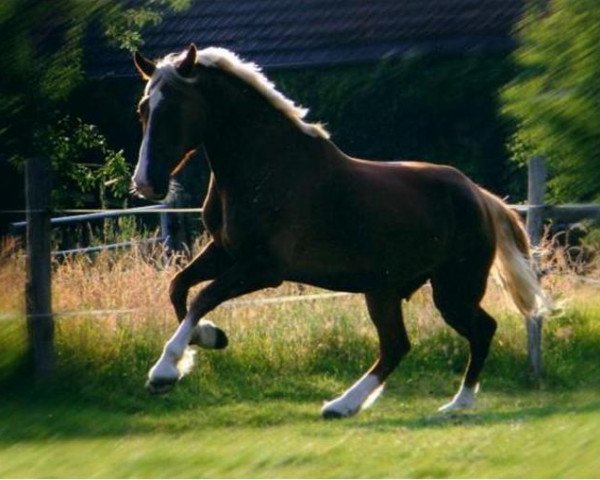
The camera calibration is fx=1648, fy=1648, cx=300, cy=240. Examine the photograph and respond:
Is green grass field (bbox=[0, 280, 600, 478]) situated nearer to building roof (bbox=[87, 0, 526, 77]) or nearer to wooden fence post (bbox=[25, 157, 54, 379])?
wooden fence post (bbox=[25, 157, 54, 379])

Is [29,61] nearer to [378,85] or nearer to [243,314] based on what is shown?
[243,314]

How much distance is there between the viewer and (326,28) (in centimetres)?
2097

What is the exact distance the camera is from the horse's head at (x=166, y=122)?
9969mm

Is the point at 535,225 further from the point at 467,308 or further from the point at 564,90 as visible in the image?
the point at 564,90

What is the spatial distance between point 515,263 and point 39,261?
3.36 meters

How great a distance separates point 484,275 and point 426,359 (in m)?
1.57

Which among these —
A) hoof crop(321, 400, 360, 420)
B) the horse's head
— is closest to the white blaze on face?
the horse's head

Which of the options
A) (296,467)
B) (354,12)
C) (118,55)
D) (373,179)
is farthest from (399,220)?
(354,12)

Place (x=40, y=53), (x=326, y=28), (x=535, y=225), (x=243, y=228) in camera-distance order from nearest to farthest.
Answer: (x=40, y=53), (x=243, y=228), (x=535, y=225), (x=326, y=28)

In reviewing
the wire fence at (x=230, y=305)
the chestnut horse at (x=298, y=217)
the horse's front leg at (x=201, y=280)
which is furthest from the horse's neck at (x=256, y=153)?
the wire fence at (x=230, y=305)

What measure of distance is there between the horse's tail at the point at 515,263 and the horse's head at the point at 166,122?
2.56 meters

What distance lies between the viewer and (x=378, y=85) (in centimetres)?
1948

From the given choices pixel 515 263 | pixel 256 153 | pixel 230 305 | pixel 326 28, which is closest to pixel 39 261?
pixel 230 305

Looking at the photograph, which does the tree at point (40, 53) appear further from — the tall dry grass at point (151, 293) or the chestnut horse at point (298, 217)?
the tall dry grass at point (151, 293)
